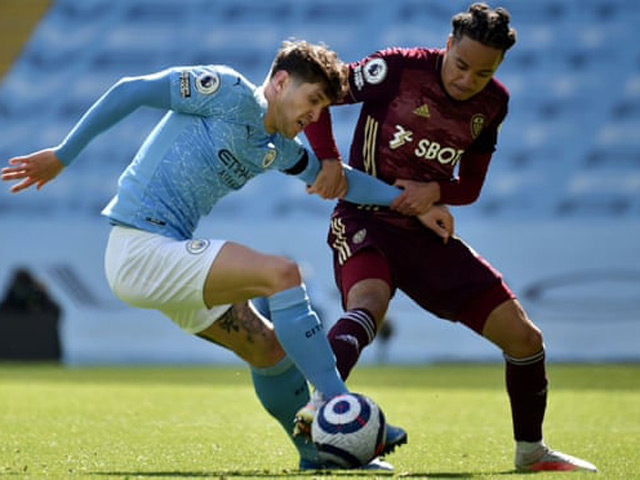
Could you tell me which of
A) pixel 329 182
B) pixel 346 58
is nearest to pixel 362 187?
pixel 329 182

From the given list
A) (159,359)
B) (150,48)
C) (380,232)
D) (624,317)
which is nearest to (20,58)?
(150,48)

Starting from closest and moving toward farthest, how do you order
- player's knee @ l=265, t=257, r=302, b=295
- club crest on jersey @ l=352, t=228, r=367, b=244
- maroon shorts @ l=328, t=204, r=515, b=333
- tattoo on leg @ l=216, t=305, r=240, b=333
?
player's knee @ l=265, t=257, r=302, b=295 < tattoo on leg @ l=216, t=305, r=240, b=333 < maroon shorts @ l=328, t=204, r=515, b=333 < club crest on jersey @ l=352, t=228, r=367, b=244

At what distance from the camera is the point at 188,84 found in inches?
172

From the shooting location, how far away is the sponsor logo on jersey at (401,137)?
5.14 meters

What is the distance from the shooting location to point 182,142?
4426 millimetres

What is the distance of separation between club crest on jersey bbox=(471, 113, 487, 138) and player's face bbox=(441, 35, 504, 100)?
92 millimetres

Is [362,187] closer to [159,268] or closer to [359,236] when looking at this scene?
[359,236]

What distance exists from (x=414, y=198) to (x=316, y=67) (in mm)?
835

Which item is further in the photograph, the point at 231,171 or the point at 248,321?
the point at 248,321

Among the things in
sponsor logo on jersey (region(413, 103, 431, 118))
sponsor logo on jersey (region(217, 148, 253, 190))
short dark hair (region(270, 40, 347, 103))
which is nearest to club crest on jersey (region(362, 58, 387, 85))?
sponsor logo on jersey (region(413, 103, 431, 118))

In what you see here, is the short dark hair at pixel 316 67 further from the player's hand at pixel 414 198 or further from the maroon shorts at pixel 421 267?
the maroon shorts at pixel 421 267

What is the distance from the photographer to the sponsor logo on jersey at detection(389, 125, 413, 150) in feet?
16.9

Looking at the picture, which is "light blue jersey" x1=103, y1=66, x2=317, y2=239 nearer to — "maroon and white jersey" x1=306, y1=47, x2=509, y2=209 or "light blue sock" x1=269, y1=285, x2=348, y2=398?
"light blue sock" x1=269, y1=285, x2=348, y2=398

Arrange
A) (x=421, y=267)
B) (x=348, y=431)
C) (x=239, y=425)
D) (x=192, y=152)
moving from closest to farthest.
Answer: (x=348, y=431) → (x=192, y=152) → (x=421, y=267) → (x=239, y=425)
